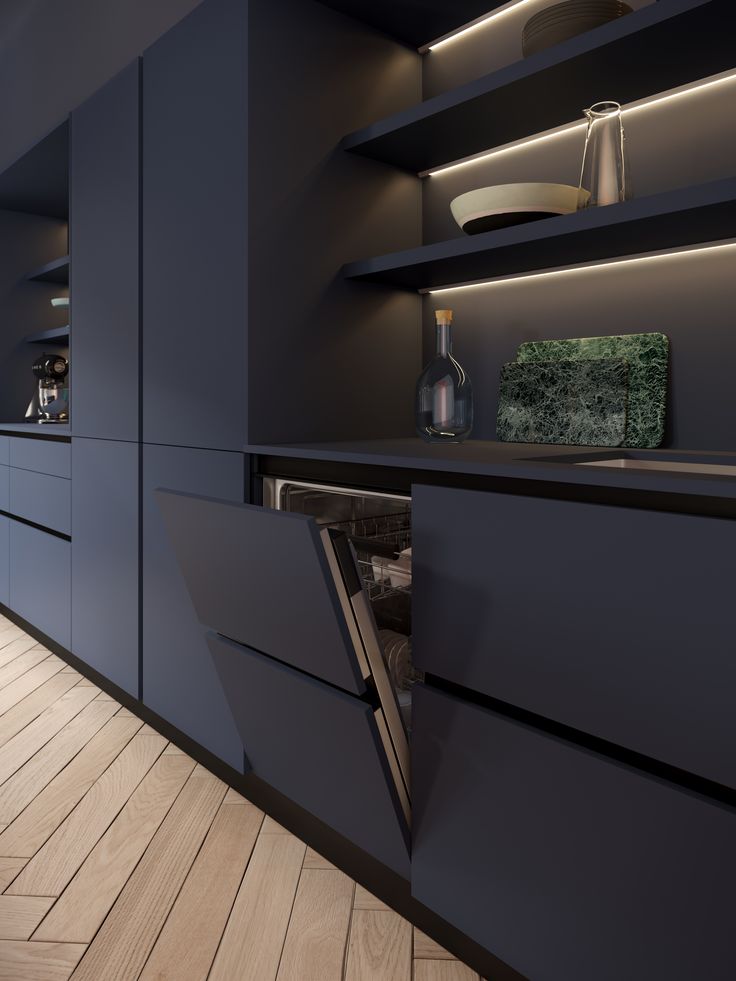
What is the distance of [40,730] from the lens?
236cm

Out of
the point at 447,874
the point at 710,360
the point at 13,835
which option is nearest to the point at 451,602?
the point at 447,874

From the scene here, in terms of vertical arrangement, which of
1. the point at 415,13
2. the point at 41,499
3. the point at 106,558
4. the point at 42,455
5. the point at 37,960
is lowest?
the point at 37,960

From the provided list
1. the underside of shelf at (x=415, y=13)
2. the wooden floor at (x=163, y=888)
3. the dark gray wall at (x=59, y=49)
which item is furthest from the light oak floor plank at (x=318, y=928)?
the dark gray wall at (x=59, y=49)

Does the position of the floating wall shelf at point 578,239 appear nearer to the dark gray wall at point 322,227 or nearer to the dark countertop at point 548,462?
the dark gray wall at point 322,227

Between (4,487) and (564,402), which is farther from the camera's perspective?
(4,487)

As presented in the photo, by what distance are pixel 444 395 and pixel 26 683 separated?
200 cm

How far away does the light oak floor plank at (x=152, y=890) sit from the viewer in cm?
137

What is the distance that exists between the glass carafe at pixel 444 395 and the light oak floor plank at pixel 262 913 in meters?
1.04

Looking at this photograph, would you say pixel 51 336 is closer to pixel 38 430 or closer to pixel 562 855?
pixel 38 430

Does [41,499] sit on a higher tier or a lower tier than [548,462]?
lower

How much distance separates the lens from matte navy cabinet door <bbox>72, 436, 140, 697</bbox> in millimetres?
2309

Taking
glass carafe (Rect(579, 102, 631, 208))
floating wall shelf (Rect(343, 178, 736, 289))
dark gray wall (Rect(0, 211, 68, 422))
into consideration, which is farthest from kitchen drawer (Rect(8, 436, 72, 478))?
glass carafe (Rect(579, 102, 631, 208))

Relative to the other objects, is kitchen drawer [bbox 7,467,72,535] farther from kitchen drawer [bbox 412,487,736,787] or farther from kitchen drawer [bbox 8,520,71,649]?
kitchen drawer [bbox 412,487,736,787]

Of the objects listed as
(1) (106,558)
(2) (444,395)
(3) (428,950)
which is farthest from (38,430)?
(3) (428,950)
